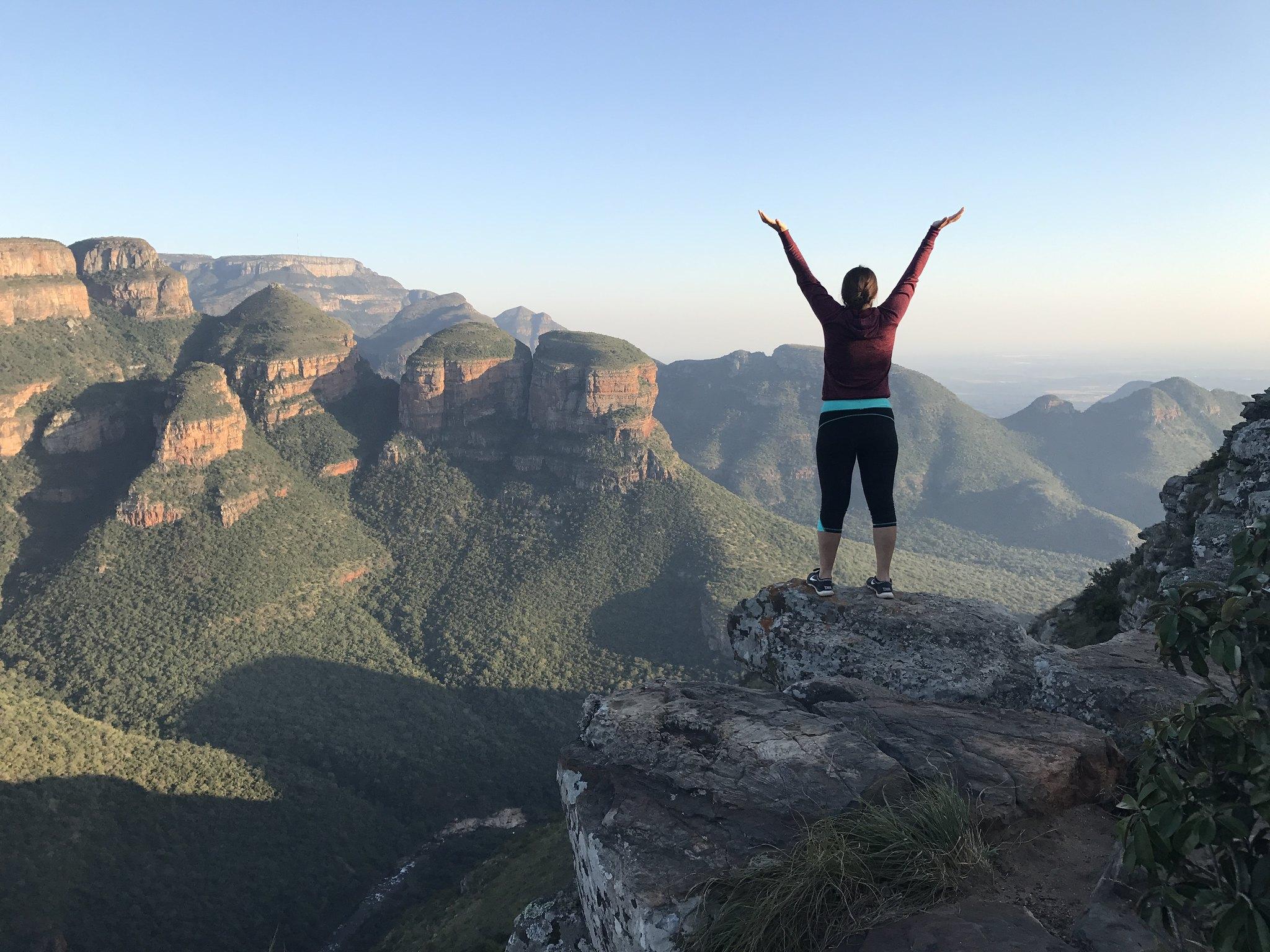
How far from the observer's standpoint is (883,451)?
7.66m

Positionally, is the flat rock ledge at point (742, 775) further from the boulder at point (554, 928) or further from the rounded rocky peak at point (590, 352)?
the rounded rocky peak at point (590, 352)

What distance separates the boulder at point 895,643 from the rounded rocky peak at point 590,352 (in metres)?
84.5

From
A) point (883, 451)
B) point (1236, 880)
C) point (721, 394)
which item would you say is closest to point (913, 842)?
point (1236, 880)

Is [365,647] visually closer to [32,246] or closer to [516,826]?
[516,826]

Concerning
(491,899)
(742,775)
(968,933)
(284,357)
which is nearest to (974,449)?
(284,357)

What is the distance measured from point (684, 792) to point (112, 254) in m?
123

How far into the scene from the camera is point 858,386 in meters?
7.49

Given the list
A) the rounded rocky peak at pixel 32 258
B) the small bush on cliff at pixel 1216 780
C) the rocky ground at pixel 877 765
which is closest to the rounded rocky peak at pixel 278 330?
the rounded rocky peak at pixel 32 258

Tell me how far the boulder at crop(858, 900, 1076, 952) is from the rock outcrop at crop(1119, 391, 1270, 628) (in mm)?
7312

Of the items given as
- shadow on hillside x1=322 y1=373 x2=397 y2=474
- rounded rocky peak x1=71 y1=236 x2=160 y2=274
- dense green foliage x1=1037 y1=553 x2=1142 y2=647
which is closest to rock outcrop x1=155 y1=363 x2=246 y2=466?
shadow on hillside x1=322 y1=373 x2=397 y2=474

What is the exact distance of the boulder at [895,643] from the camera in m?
7.34

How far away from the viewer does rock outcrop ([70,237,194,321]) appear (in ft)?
307

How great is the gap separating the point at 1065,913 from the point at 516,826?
48.4 meters

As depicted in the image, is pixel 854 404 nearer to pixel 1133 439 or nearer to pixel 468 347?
pixel 468 347
